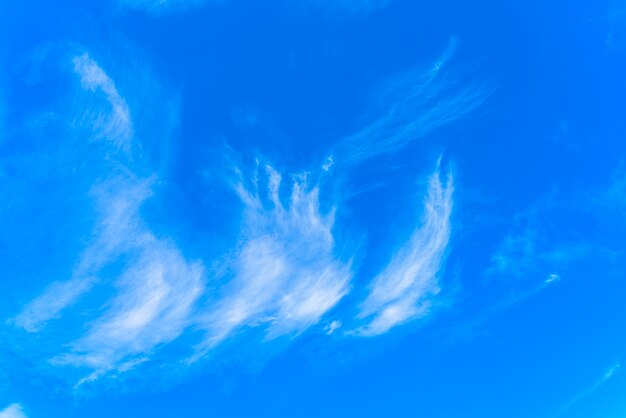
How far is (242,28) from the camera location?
1168 inches

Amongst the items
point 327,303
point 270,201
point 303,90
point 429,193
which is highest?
point 303,90

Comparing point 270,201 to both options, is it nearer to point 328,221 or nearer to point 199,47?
point 328,221

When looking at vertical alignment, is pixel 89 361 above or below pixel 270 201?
below

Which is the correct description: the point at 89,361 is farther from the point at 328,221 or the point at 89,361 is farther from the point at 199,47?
the point at 199,47

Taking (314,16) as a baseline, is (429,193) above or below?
below

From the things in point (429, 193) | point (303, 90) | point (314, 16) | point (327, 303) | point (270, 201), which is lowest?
point (327, 303)

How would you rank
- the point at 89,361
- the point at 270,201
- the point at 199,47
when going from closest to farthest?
1. the point at 199,47
2. the point at 270,201
3. the point at 89,361

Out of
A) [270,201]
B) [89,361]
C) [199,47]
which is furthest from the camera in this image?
[89,361]

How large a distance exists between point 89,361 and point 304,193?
2218cm

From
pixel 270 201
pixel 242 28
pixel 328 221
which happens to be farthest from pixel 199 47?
pixel 328 221

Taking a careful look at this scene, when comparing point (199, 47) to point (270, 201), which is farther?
point (270, 201)

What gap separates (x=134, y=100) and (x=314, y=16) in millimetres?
13867

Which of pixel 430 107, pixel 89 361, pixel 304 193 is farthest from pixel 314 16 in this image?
pixel 89 361

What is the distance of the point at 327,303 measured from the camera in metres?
34.9
